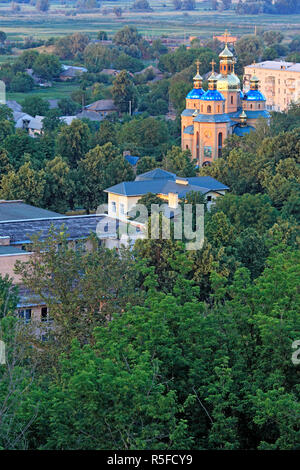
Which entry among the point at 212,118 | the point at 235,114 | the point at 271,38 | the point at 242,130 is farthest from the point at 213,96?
the point at 271,38

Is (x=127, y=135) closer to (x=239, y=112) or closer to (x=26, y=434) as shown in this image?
(x=239, y=112)

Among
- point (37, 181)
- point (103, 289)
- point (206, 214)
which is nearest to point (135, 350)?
point (103, 289)

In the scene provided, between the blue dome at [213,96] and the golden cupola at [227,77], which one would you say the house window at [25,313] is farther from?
the golden cupola at [227,77]

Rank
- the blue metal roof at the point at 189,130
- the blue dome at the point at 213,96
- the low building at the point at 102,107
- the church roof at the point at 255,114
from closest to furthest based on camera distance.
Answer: the blue dome at the point at 213,96
the church roof at the point at 255,114
the blue metal roof at the point at 189,130
the low building at the point at 102,107

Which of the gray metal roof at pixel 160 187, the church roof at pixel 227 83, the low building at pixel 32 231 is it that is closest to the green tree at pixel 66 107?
the church roof at pixel 227 83

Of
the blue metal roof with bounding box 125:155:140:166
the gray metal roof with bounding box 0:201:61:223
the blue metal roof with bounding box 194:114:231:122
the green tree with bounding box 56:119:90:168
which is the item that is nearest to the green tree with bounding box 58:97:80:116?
the blue metal roof with bounding box 194:114:231:122

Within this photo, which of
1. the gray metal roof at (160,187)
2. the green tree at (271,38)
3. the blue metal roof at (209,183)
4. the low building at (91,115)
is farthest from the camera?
the green tree at (271,38)
